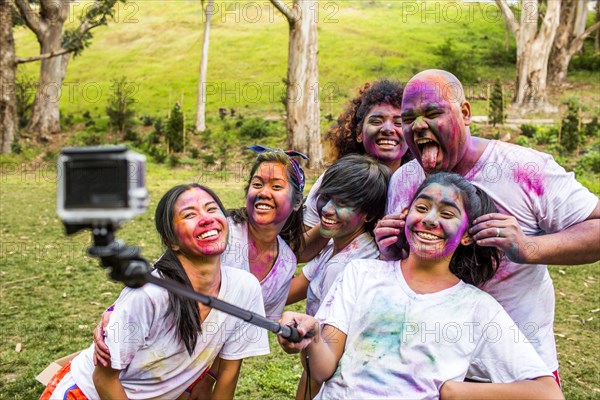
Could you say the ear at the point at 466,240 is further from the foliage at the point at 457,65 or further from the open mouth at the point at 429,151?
the foliage at the point at 457,65

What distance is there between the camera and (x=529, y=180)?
2732 millimetres

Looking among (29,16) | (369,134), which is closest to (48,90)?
(29,16)

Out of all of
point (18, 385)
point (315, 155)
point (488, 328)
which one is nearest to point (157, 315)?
point (488, 328)

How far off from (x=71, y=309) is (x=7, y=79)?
14.0 metres

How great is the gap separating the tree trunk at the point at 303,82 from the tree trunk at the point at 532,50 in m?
9.84

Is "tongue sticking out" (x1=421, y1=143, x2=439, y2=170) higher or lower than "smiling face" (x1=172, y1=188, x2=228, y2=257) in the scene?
higher

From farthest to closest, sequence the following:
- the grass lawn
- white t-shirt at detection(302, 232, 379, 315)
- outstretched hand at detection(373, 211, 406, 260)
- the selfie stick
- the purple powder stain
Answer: the grass lawn
white t-shirt at detection(302, 232, 379, 315)
outstretched hand at detection(373, 211, 406, 260)
the purple powder stain
the selfie stick

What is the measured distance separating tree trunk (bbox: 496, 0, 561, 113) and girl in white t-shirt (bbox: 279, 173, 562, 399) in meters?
20.5

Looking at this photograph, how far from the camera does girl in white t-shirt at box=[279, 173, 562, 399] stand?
2.58 m

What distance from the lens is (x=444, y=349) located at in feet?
8.64

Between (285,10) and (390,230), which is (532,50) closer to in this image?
(285,10)

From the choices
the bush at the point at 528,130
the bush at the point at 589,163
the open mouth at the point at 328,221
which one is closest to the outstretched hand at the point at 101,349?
the open mouth at the point at 328,221

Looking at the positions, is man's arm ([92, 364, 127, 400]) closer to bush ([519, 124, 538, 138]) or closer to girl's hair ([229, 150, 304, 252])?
girl's hair ([229, 150, 304, 252])

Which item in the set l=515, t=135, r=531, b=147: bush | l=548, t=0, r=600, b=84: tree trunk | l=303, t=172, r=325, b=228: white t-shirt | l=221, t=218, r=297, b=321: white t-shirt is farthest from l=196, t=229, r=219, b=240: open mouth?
l=548, t=0, r=600, b=84: tree trunk
